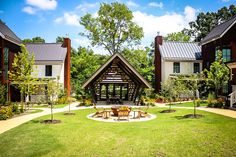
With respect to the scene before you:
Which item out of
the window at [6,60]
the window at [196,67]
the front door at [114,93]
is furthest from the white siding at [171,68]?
the window at [6,60]

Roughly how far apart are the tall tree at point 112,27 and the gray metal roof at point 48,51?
28.2 ft

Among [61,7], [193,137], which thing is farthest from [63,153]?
[61,7]

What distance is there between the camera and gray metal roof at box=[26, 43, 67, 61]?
34.4m

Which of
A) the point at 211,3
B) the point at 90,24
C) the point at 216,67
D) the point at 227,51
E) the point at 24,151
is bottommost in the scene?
the point at 24,151

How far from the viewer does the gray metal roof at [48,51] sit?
34.4 metres

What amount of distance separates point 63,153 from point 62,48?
28518 mm

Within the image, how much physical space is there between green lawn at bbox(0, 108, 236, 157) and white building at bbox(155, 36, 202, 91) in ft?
65.8

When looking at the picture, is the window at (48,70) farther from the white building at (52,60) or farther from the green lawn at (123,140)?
the green lawn at (123,140)

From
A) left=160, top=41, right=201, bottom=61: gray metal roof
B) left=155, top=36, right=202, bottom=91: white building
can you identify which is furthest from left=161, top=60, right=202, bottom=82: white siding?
left=160, top=41, right=201, bottom=61: gray metal roof

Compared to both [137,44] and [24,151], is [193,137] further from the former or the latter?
[137,44]

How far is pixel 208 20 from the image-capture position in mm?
60281

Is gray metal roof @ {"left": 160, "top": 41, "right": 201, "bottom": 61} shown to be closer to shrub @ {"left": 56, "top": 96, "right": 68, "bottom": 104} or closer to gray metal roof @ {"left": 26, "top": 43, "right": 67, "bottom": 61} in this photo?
gray metal roof @ {"left": 26, "top": 43, "right": 67, "bottom": 61}

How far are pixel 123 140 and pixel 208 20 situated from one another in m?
55.8

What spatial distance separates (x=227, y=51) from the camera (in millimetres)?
30672
